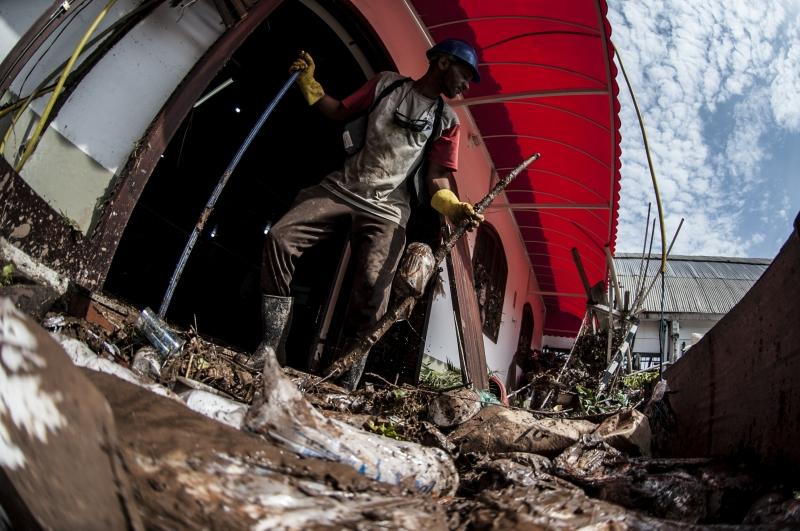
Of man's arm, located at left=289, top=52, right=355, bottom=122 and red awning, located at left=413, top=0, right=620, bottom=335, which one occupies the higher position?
red awning, located at left=413, top=0, right=620, bottom=335

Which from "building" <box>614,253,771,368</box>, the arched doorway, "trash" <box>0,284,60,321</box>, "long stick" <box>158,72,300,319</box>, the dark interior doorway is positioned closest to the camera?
"trash" <box>0,284,60,321</box>

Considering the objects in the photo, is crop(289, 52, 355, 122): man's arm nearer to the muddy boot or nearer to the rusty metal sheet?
the muddy boot

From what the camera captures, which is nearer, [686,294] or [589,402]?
[589,402]

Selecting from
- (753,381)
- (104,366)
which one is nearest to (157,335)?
(104,366)

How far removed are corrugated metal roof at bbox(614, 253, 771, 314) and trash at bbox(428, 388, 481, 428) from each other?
14112 mm

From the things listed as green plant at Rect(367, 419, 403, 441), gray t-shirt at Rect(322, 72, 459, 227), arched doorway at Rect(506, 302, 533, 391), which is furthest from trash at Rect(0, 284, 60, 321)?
arched doorway at Rect(506, 302, 533, 391)

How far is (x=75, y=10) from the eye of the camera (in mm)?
2092

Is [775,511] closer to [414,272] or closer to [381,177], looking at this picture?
[414,272]

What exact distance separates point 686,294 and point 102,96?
18.7m

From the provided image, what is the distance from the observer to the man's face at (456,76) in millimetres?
2971

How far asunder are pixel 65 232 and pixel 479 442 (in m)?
2.02

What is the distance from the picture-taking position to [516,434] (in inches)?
76.1

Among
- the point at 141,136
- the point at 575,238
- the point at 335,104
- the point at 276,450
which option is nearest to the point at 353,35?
the point at 335,104

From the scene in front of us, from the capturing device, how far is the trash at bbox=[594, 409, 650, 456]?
1.92 meters
